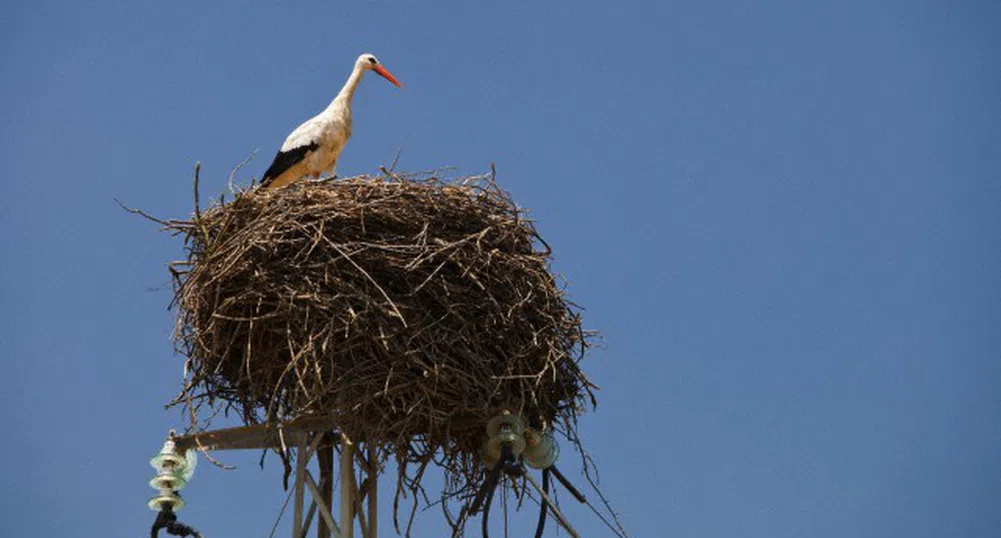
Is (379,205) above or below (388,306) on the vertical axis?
above

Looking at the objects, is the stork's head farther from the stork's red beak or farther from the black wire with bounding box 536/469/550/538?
the black wire with bounding box 536/469/550/538

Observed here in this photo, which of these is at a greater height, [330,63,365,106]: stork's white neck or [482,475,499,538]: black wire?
[330,63,365,106]: stork's white neck

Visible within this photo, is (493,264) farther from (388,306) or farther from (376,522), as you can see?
(376,522)

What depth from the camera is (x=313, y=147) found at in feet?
34.4

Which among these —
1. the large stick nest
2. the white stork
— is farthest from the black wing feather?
the large stick nest

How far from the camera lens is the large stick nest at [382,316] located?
724cm

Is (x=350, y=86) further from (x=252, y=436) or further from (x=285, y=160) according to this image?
(x=252, y=436)

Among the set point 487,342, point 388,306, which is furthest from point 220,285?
point 487,342

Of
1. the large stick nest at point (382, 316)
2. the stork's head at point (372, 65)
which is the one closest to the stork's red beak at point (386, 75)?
the stork's head at point (372, 65)

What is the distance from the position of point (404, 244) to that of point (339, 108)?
138 inches

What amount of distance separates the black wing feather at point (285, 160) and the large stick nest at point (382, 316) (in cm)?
229

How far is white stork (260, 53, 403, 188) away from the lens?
1034 cm

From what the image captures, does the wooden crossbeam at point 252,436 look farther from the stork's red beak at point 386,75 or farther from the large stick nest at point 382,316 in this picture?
the stork's red beak at point 386,75

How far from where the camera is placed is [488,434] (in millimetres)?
7312
